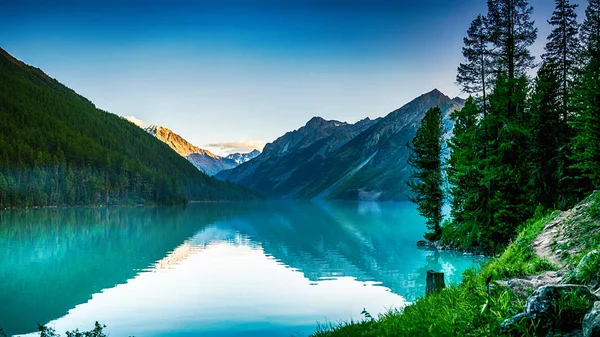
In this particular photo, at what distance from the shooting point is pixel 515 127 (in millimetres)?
37156

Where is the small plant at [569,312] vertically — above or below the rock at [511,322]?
above

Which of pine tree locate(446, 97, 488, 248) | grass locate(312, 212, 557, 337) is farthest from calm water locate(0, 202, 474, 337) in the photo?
grass locate(312, 212, 557, 337)

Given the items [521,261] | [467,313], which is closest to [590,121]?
[521,261]

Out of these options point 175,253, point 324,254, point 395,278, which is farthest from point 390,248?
point 175,253

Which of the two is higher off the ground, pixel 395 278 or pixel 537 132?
pixel 537 132

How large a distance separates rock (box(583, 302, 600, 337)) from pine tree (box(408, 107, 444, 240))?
44708 mm

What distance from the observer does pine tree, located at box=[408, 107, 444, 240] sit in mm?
52000

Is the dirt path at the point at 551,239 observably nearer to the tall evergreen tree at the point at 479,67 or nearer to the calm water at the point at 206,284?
the calm water at the point at 206,284

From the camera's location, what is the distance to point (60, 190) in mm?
188125

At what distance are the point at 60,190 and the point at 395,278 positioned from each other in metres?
186

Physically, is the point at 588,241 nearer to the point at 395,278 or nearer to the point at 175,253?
the point at 395,278

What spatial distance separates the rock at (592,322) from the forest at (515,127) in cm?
2518

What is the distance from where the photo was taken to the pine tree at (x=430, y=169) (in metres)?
52.0

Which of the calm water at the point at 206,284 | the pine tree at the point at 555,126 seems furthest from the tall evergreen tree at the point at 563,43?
the calm water at the point at 206,284
